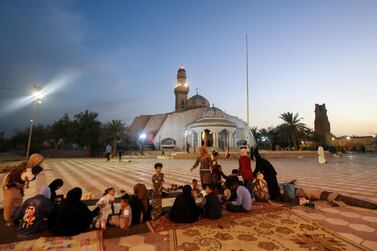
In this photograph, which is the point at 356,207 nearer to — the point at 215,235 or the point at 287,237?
the point at 287,237

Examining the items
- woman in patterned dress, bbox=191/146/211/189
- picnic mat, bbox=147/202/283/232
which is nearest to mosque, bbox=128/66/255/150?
woman in patterned dress, bbox=191/146/211/189

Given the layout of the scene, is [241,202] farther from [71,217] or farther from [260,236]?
[71,217]

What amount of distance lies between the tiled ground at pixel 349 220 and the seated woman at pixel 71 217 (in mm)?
4992

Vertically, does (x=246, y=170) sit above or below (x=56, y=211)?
above

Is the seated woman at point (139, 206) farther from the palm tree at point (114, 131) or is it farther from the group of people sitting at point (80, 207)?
the palm tree at point (114, 131)

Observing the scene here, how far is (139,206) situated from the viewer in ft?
17.0

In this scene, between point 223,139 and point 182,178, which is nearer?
point 182,178

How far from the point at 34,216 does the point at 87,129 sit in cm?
4019

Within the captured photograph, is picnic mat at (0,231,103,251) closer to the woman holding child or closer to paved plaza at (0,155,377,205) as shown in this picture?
the woman holding child

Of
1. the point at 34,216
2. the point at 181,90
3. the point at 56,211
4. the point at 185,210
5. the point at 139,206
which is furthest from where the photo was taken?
the point at 181,90

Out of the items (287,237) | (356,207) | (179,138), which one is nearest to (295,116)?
(179,138)

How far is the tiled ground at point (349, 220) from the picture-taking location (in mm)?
4250

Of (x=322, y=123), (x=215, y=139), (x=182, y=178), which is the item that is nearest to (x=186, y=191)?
(x=182, y=178)

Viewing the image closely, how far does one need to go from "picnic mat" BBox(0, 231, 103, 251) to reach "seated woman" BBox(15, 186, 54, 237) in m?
0.31
